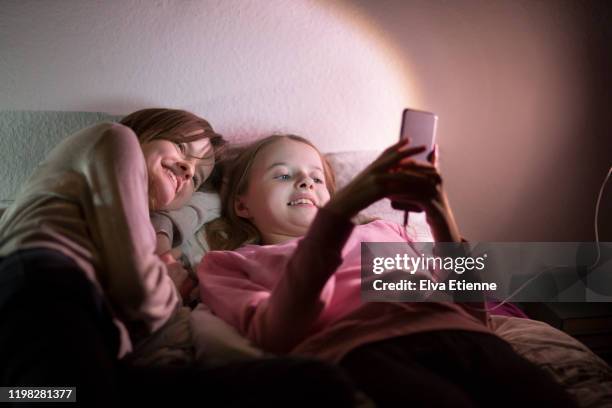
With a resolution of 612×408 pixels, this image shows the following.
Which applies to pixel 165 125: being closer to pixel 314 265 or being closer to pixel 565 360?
pixel 314 265

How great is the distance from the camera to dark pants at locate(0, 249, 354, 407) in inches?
25.6

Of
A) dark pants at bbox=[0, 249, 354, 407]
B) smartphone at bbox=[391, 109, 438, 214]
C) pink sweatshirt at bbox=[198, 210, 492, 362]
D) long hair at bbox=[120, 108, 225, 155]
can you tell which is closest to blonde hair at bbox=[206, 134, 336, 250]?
long hair at bbox=[120, 108, 225, 155]

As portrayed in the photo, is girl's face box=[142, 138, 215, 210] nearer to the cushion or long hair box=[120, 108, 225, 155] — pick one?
long hair box=[120, 108, 225, 155]

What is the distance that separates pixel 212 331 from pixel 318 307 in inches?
8.2

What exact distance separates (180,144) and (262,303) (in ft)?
1.74

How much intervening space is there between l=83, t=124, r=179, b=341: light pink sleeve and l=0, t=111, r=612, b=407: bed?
0.08 m

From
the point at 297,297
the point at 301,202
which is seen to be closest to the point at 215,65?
the point at 301,202

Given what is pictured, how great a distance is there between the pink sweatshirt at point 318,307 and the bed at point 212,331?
4 cm

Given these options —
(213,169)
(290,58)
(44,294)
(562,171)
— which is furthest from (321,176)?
(562,171)

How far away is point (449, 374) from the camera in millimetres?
777

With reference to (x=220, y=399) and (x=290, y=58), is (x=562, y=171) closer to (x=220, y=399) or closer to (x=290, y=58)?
(x=290, y=58)

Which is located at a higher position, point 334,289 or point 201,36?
point 201,36

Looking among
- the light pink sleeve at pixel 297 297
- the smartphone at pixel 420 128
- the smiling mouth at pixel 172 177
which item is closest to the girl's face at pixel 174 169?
the smiling mouth at pixel 172 177

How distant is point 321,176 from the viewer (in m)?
1.28
